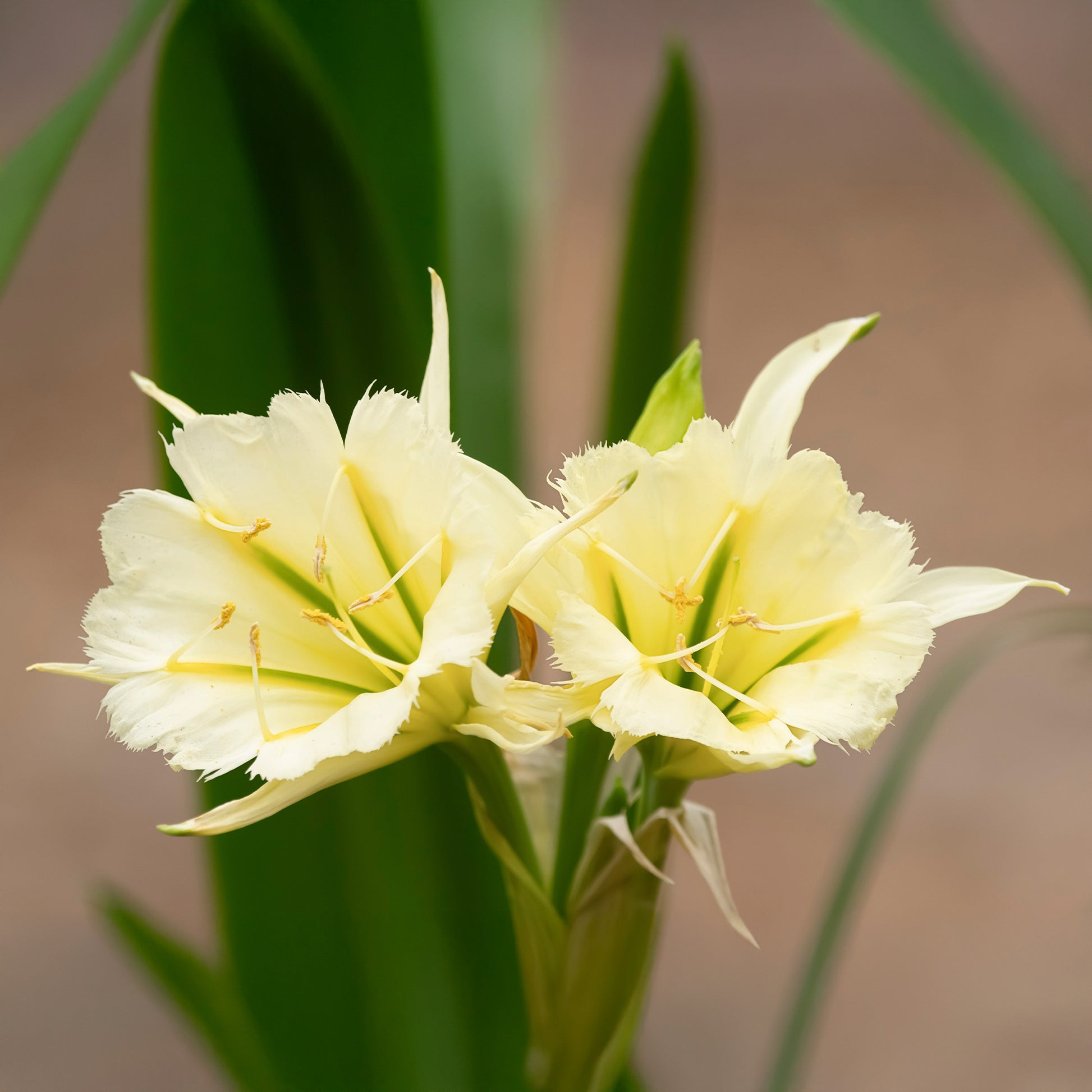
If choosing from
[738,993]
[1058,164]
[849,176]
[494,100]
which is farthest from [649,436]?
[849,176]

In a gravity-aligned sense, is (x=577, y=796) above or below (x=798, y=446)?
below

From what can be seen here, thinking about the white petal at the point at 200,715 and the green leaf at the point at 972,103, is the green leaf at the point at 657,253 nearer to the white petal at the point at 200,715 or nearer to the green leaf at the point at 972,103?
the green leaf at the point at 972,103

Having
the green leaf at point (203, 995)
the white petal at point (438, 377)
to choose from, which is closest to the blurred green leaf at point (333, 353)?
the green leaf at point (203, 995)

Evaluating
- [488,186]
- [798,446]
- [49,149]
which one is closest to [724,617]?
[49,149]

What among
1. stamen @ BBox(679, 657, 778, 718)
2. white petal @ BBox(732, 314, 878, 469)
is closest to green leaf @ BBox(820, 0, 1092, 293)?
white petal @ BBox(732, 314, 878, 469)

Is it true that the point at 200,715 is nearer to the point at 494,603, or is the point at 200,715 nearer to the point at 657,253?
the point at 494,603
